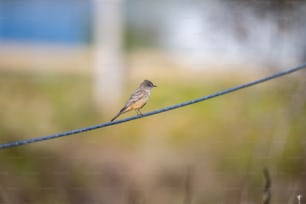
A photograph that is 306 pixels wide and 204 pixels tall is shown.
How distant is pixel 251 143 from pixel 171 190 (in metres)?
0.91

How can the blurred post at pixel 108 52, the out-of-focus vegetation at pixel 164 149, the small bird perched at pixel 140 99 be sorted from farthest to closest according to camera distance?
the blurred post at pixel 108 52 < the out-of-focus vegetation at pixel 164 149 < the small bird perched at pixel 140 99

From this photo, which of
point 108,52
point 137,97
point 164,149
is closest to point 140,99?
point 137,97

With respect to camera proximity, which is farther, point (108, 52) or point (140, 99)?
point (108, 52)

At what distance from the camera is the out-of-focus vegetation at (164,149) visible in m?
4.93

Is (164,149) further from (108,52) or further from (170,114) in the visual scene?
(108,52)

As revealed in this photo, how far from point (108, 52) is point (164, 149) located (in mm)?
2578

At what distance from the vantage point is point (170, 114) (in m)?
7.07

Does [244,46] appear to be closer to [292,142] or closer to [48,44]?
[292,142]

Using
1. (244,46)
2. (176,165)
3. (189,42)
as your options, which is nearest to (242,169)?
(176,165)

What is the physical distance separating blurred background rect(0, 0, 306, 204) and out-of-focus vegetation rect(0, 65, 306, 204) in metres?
0.01

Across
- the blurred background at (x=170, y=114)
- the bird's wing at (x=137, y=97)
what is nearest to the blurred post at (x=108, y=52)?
the blurred background at (x=170, y=114)

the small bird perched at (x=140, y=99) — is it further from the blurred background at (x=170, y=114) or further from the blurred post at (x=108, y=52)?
the blurred post at (x=108, y=52)

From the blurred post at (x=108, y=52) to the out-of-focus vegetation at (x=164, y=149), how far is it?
0.52 metres

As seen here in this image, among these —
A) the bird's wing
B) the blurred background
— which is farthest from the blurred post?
the bird's wing
